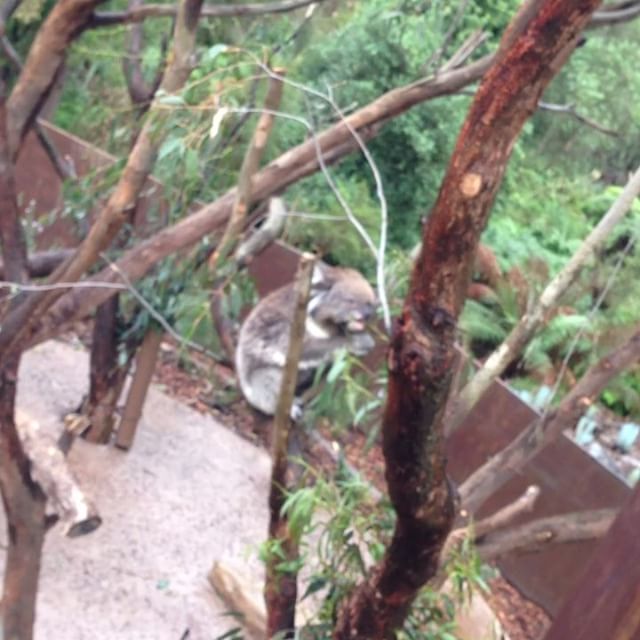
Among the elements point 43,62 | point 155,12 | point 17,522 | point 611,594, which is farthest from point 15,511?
point 155,12

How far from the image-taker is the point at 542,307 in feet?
9.15

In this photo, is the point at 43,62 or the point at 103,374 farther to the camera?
the point at 103,374

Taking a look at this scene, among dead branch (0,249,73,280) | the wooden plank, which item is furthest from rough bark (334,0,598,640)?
dead branch (0,249,73,280)

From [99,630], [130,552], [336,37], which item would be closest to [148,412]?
[130,552]

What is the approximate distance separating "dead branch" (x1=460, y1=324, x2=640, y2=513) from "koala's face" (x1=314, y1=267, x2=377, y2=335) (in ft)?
4.40

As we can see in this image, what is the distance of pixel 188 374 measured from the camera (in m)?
6.22

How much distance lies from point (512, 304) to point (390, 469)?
19.1 ft

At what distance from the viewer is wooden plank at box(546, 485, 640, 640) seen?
1.51 metres

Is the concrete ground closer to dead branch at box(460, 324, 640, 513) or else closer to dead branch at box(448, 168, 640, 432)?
dead branch at box(460, 324, 640, 513)

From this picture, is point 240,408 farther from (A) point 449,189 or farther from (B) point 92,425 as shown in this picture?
(A) point 449,189

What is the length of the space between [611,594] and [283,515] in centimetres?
74

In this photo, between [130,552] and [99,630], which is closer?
[99,630]

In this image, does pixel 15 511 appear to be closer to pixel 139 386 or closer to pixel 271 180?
pixel 271 180

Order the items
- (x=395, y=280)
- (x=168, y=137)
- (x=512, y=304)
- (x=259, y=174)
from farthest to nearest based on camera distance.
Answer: (x=512, y=304), (x=259, y=174), (x=168, y=137), (x=395, y=280)
